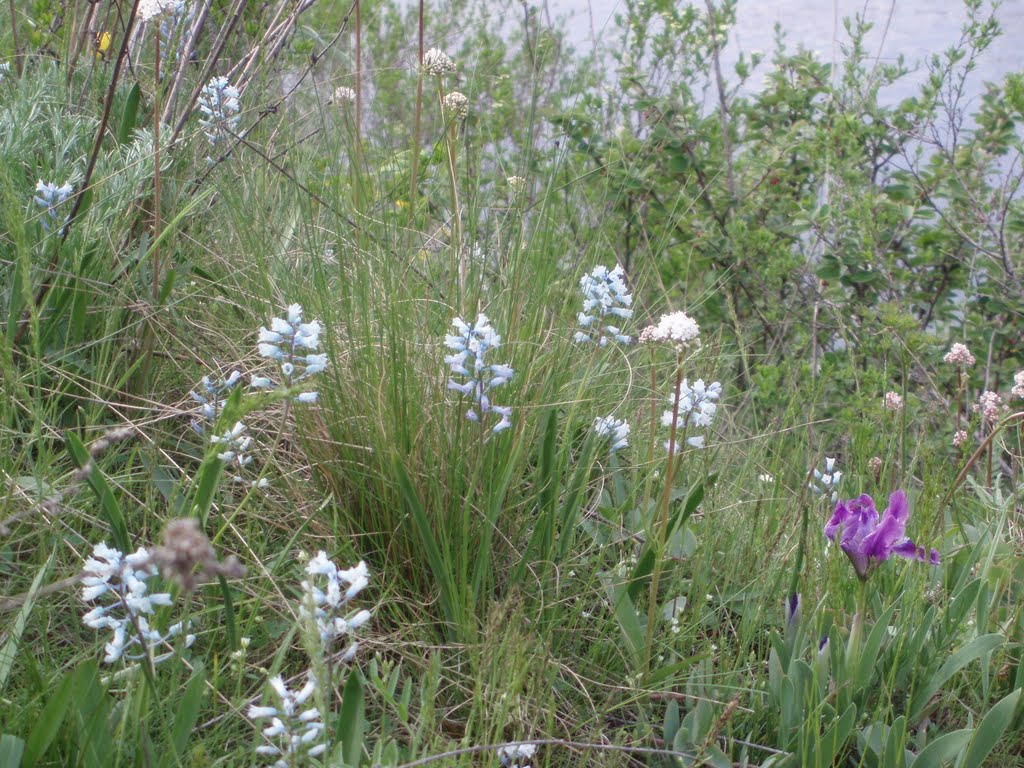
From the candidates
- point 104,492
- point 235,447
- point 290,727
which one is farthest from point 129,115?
point 290,727

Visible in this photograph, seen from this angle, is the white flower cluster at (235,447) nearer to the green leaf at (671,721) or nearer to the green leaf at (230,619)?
the green leaf at (230,619)

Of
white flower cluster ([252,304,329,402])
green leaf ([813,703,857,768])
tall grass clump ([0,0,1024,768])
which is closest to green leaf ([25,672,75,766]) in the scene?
tall grass clump ([0,0,1024,768])

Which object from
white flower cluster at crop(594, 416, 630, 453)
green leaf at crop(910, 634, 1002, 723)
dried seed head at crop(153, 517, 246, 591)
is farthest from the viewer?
white flower cluster at crop(594, 416, 630, 453)

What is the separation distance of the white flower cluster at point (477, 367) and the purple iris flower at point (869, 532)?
589 mm

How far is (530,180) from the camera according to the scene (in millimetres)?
3049

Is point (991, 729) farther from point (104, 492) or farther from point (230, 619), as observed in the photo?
point (104, 492)

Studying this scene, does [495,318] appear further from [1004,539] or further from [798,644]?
[1004,539]

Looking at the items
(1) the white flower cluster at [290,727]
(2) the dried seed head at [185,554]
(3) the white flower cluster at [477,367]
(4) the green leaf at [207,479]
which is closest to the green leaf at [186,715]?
(1) the white flower cluster at [290,727]

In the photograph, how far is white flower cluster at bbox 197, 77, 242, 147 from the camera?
8.74ft

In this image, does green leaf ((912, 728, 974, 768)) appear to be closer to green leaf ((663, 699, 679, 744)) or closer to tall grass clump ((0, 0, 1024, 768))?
tall grass clump ((0, 0, 1024, 768))

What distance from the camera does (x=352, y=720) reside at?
4.74 feet

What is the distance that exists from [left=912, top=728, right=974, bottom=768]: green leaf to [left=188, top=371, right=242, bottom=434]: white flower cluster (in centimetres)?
129

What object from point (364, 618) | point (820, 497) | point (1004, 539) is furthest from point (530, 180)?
point (364, 618)

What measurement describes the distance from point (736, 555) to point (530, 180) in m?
1.33
